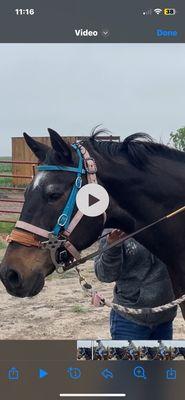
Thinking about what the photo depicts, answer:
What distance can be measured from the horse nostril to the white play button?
12.7 inches

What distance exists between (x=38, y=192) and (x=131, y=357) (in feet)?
2.15

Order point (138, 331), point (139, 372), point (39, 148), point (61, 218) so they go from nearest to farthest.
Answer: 1. point (139, 372)
2. point (61, 218)
3. point (39, 148)
4. point (138, 331)

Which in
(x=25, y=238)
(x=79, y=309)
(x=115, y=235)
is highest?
(x=25, y=238)

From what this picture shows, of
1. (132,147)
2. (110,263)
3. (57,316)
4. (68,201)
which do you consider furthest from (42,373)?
(57,316)

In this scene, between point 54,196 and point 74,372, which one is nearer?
point 74,372

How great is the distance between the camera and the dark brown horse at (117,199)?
161 centimetres

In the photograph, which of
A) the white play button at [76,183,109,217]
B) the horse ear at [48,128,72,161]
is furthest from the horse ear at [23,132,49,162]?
the white play button at [76,183,109,217]

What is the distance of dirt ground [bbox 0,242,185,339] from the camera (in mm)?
3631

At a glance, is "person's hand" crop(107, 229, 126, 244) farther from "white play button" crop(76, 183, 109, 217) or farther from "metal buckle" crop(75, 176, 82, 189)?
"metal buckle" crop(75, 176, 82, 189)

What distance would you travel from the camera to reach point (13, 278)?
1.61 metres

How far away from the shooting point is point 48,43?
1611 mm

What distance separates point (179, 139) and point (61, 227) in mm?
628
